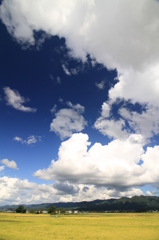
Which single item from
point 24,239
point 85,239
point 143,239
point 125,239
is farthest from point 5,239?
point 143,239

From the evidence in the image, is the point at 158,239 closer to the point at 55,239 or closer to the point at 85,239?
the point at 85,239

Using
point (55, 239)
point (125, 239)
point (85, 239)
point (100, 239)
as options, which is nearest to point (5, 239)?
point (55, 239)

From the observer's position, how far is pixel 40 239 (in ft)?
118

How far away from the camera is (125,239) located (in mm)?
36625

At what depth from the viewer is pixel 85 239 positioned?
35688 mm

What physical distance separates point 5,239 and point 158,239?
28.0m

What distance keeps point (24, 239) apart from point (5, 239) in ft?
10.9

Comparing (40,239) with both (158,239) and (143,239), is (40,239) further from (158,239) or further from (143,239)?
(158,239)

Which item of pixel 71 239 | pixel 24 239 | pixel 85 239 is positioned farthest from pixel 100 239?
pixel 24 239

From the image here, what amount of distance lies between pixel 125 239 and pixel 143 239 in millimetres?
3358

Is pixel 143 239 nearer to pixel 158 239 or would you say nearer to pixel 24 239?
pixel 158 239

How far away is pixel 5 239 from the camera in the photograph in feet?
114

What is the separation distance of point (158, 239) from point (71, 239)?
636 inches

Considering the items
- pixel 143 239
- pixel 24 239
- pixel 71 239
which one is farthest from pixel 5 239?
pixel 143 239
